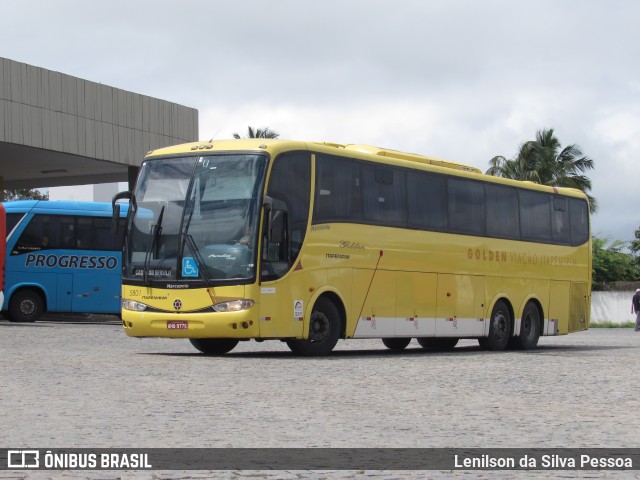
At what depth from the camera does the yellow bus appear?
1872cm

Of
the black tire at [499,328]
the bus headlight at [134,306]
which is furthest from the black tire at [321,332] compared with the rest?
the black tire at [499,328]

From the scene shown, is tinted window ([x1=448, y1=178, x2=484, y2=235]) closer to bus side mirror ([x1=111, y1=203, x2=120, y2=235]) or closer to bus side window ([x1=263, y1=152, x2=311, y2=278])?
bus side window ([x1=263, y1=152, x2=311, y2=278])

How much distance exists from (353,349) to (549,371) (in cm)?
821

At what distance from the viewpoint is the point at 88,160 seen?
4878cm

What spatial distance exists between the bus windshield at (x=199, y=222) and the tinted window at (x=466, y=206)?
584cm

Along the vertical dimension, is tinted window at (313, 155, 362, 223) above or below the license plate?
above

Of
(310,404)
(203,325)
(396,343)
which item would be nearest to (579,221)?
(396,343)

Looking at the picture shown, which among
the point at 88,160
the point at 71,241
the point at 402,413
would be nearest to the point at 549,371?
the point at 402,413

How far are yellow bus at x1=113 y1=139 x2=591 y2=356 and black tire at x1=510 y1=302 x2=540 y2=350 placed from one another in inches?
25.6

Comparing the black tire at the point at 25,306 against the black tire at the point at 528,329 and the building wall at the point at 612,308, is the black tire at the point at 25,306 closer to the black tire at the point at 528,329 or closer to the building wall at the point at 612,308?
the black tire at the point at 528,329

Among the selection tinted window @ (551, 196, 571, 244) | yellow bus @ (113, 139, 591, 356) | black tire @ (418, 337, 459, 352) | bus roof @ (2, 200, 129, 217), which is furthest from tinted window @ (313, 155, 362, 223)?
bus roof @ (2, 200, 129, 217)

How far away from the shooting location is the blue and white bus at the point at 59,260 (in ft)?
118

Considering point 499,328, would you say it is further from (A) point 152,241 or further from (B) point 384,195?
(A) point 152,241

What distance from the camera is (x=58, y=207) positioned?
120 feet
